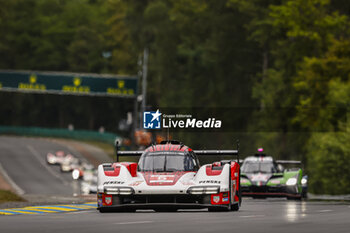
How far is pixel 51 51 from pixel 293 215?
118m

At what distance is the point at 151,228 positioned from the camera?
588 inches

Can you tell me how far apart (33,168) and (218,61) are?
18.3 meters

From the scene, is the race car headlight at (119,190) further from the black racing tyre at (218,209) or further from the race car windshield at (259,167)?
the race car windshield at (259,167)

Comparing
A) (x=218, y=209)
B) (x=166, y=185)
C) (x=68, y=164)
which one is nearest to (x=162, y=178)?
(x=166, y=185)

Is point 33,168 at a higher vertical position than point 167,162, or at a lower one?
higher

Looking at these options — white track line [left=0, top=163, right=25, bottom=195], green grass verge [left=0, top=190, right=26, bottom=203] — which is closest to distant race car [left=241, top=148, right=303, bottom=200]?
green grass verge [left=0, top=190, right=26, bottom=203]

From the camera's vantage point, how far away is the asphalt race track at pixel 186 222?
14820 mm

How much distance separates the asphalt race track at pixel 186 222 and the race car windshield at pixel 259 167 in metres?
11.9

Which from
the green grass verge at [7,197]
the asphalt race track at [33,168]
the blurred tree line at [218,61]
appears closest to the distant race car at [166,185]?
the blurred tree line at [218,61]

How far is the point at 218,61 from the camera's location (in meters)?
82.8

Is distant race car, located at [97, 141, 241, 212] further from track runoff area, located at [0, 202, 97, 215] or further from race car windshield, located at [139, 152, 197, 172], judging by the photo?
track runoff area, located at [0, 202, 97, 215]

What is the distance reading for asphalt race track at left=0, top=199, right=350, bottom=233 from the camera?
14.8 meters

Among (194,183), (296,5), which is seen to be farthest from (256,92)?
(194,183)

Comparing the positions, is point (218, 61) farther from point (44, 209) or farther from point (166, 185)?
point (166, 185)
